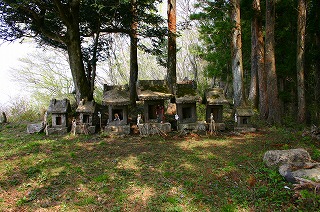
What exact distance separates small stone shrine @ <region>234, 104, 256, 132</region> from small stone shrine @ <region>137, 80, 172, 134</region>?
3.33m

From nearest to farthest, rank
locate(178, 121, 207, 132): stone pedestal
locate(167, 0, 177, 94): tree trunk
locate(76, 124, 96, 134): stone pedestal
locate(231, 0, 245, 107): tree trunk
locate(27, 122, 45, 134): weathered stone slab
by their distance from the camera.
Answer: locate(178, 121, 207, 132): stone pedestal, locate(76, 124, 96, 134): stone pedestal, locate(231, 0, 245, 107): tree trunk, locate(27, 122, 45, 134): weathered stone slab, locate(167, 0, 177, 94): tree trunk

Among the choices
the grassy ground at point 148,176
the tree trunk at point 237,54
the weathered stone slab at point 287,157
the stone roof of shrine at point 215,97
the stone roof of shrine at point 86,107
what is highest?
the tree trunk at point 237,54

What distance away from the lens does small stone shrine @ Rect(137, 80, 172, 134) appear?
11.1 meters

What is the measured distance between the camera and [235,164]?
23.5 ft

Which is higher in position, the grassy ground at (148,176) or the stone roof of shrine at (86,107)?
the stone roof of shrine at (86,107)

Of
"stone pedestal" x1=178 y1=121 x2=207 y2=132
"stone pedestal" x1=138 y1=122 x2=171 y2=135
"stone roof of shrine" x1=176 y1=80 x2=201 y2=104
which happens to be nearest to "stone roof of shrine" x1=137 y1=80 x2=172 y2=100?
"stone roof of shrine" x1=176 y1=80 x2=201 y2=104

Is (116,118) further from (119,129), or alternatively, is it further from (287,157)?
(287,157)

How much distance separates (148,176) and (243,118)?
22.2ft

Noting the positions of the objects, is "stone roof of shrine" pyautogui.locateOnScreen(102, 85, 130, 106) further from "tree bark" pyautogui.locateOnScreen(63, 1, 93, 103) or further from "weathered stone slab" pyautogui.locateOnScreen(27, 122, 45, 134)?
"weathered stone slab" pyautogui.locateOnScreen(27, 122, 45, 134)

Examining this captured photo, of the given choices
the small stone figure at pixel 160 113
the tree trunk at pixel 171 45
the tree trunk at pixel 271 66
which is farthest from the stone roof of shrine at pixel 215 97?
the tree trunk at pixel 271 66

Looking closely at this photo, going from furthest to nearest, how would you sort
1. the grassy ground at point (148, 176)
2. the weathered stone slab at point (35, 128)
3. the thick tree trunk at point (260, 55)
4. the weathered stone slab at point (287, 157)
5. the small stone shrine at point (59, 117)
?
1. the thick tree trunk at point (260, 55)
2. the weathered stone slab at point (35, 128)
3. the small stone shrine at point (59, 117)
4. the weathered stone slab at point (287, 157)
5. the grassy ground at point (148, 176)

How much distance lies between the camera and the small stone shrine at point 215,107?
1121 centimetres

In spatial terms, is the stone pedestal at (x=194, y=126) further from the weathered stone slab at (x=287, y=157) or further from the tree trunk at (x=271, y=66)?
the weathered stone slab at (x=287, y=157)

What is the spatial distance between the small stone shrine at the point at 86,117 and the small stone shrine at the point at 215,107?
224 inches
